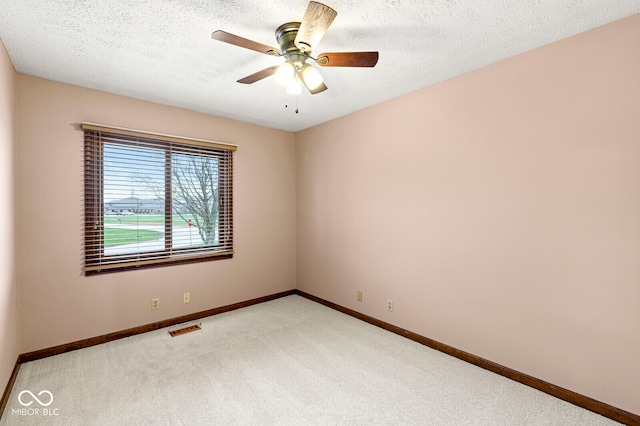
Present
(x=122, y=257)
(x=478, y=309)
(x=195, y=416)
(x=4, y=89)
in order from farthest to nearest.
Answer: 1. (x=122, y=257)
2. (x=478, y=309)
3. (x=4, y=89)
4. (x=195, y=416)

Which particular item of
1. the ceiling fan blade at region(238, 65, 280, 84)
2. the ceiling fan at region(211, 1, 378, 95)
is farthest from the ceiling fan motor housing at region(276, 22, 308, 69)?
the ceiling fan blade at region(238, 65, 280, 84)

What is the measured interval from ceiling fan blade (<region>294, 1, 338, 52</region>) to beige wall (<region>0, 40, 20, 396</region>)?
2116 millimetres

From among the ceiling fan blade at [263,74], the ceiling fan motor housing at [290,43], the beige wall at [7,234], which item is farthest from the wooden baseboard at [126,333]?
the ceiling fan motor housing at [290,43]

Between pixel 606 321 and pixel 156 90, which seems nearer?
pixel 606 321

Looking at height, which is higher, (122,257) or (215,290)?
(122,257)

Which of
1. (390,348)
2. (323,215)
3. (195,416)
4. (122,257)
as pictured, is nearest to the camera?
(195,416)

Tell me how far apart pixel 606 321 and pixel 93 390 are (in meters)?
3.59

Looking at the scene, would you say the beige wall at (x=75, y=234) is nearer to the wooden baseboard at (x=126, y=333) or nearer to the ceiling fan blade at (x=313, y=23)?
the wooden baseboard at (x=126, y=333)

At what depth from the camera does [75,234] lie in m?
2.85

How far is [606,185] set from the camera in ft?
6.48

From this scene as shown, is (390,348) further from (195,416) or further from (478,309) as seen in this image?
(195,416)

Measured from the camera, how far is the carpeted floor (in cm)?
196

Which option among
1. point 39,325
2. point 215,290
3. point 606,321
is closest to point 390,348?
point 606,321

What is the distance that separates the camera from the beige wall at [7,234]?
6.84 ft
